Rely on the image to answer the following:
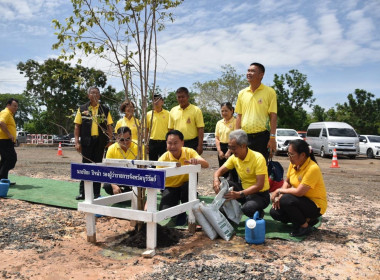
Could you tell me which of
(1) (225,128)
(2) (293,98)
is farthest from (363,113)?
(1) (225,128)

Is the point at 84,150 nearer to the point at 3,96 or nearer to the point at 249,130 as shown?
the point at 249,130

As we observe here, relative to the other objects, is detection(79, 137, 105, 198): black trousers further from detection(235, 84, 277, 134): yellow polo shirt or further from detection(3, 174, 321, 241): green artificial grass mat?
detection(235, 84, 277, 134): yellow polo shirt

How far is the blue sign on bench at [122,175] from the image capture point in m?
3.30

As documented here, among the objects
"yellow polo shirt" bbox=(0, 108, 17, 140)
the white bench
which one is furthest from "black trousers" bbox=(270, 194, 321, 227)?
"yellow polo shirt" bbox=(0, 108, 17, 140)

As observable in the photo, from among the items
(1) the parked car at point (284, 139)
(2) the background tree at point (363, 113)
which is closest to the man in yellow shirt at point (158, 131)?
(1) the parked car at point (284, 139)

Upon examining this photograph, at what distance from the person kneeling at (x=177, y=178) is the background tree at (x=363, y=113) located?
115 ft

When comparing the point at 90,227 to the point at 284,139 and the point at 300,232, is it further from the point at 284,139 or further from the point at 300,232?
the point at 284,139

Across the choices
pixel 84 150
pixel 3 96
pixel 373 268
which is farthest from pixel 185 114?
pixel 3 96

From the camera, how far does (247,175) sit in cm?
436

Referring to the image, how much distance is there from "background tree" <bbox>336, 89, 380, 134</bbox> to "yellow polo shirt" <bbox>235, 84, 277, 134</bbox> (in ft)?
112

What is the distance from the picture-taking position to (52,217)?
487 centimetres

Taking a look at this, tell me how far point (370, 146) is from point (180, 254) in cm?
1812

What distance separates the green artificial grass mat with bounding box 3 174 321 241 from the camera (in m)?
4.26

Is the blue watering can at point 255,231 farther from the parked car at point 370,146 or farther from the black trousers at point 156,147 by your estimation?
the parked car at point 370,146
